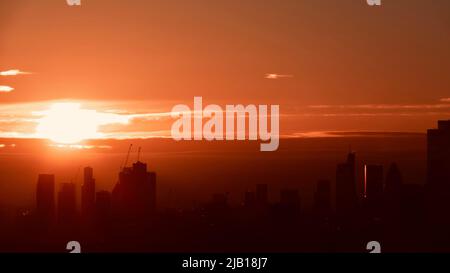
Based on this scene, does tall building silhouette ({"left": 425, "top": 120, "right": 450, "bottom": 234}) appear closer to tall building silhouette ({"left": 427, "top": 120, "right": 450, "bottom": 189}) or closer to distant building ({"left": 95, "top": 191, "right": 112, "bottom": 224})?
tall building silhouette ({"left": 427, "top": 120, "right": 450, "bottom": 189})

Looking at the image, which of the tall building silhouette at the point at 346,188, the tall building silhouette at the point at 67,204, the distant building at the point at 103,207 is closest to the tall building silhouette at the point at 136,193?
the distant building at the point at 103,207

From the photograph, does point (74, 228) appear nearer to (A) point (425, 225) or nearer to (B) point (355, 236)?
(B) point (355, 236)

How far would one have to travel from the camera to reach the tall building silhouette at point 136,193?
111 feet

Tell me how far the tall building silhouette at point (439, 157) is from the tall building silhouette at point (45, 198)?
47.9ft

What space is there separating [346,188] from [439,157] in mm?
4285

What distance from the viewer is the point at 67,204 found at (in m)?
35.2

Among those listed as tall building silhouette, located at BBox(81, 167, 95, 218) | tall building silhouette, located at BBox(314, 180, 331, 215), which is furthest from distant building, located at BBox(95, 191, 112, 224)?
tall building silhouette, located at BBox(314, 180, 331, 215)

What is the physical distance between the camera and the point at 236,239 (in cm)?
2938

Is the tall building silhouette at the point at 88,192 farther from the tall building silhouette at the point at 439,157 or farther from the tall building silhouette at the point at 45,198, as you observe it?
the tall building silhouette at the point at 439,157

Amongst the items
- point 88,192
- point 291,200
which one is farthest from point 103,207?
point 291,200

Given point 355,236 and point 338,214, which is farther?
point 338,214

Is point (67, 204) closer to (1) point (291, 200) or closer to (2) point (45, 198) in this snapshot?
(2) point (45, 198)
